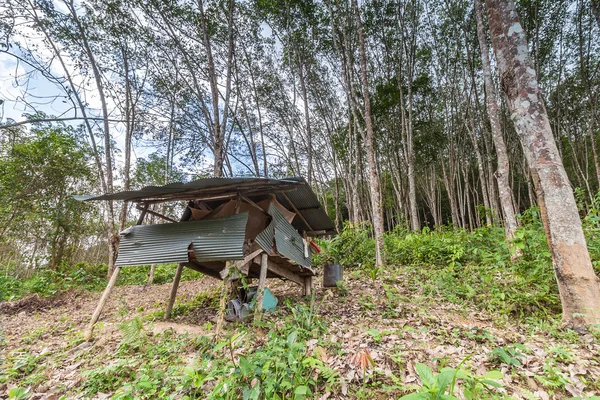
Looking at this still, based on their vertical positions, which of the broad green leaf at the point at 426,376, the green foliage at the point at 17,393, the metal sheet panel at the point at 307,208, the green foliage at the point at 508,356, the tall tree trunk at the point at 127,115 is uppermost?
the tall tree trunk at the point at 127,115

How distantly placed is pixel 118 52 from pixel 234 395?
13.3 metres

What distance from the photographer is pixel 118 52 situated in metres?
10.6

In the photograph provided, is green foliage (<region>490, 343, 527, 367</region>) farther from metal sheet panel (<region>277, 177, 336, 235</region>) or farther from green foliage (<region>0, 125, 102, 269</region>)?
green foliage (<region>0, 125, 102, 269</region>)

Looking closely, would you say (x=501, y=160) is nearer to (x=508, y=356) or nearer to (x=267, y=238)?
(x=508, y=356)

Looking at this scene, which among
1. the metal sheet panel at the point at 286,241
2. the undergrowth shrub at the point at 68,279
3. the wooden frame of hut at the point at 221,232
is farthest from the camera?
the undergrowth shrub at the point at 68,279

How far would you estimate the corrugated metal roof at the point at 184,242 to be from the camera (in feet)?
12.9

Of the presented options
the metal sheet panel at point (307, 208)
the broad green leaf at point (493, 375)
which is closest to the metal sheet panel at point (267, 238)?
the metal sheet panel at point (307, 208)

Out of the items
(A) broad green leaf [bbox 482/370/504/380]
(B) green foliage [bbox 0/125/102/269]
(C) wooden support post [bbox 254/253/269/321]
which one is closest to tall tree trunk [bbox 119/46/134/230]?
(B) green foliage [bbox 0/125/102/269]

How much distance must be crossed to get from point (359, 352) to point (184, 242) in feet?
9.80

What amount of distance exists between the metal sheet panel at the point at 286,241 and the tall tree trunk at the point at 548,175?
3701mm

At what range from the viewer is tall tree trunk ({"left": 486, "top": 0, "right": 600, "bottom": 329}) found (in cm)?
296

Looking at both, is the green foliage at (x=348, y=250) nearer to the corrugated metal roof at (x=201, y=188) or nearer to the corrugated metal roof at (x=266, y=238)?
the corrugated metal roof at (x=266, y=238)

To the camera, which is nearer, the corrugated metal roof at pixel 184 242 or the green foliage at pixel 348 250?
the corrugated metal roof at pixel 184 242

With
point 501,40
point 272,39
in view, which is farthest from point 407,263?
point 272,39
